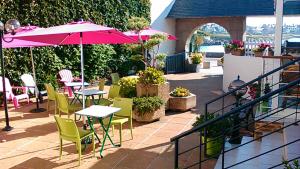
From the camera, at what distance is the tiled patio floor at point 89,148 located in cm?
593

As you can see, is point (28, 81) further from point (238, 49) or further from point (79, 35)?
point (238, 49)

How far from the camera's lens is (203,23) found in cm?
2066

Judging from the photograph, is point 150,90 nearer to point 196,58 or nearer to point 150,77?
point 150,77

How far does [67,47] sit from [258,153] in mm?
10054

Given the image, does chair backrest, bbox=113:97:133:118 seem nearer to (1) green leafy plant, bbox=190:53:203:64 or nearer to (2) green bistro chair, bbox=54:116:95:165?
(2) green bistro chair, bbox=54:116:95:165

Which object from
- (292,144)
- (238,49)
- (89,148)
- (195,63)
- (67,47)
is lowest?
(89,148)

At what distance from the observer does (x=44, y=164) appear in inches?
232

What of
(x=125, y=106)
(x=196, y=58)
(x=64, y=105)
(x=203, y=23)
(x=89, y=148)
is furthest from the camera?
(x=203, y=23)

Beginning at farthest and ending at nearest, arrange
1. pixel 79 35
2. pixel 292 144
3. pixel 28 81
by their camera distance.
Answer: pixel 28 81, pixel 79 35, pixel 292 144

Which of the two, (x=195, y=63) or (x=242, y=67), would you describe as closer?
(x=242, y=67)

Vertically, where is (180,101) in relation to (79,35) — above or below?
below

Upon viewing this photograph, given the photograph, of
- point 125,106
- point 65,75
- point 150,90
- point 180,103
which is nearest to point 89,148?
point 125,106

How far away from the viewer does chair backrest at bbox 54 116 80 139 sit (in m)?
5.63

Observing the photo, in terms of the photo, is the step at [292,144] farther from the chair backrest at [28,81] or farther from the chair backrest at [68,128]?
the chair backrest at [28,81]
